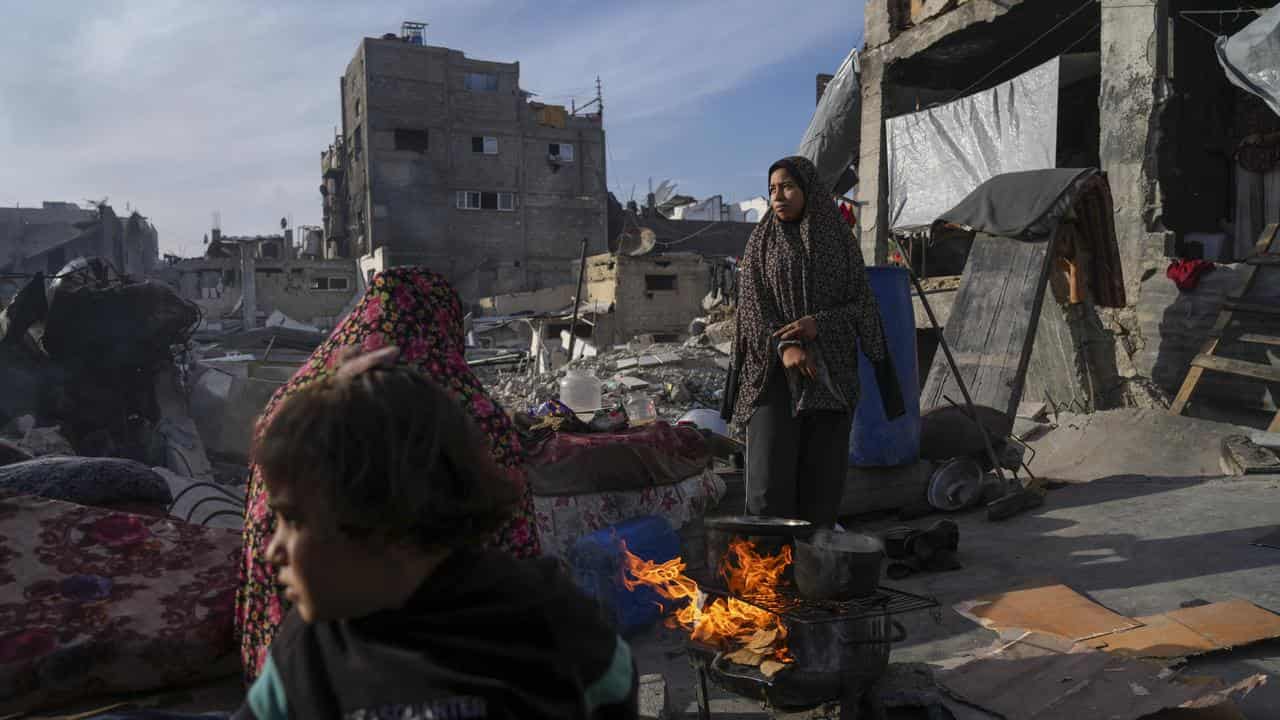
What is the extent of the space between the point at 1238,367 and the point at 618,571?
6.06 meters

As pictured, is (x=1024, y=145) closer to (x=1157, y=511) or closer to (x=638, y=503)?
(x=1157, y=511)

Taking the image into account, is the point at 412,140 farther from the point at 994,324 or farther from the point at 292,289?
the point at 994,324

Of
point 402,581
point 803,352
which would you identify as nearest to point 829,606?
point 803,352

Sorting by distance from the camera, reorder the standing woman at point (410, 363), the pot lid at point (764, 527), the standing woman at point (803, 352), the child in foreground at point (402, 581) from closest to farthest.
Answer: the child in foreground at point (402, 581) → the standing woman at point (410, 363) → the pot lid at point (764, 527) → the standing woman at point (803, 352)

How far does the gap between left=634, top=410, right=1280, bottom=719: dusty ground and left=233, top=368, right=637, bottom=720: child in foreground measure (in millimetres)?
1949

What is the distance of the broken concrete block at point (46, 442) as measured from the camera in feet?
21.2

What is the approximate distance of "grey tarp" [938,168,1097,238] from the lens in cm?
595

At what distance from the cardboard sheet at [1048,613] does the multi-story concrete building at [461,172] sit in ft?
106

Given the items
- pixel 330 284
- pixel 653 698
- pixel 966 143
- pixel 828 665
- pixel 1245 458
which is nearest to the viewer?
pixel 828 665

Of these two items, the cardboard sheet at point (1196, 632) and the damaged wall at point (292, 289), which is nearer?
the cardboard sheet at point (1196, 632)

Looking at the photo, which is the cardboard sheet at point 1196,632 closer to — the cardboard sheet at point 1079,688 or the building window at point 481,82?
the cardboard sheet at point 1079,688

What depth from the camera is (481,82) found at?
37.3 m

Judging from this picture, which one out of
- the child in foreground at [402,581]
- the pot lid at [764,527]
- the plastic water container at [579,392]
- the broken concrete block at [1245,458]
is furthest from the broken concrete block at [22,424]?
the broken concrete block at [1245,458]

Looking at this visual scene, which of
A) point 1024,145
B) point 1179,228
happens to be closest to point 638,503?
point 1024,145
